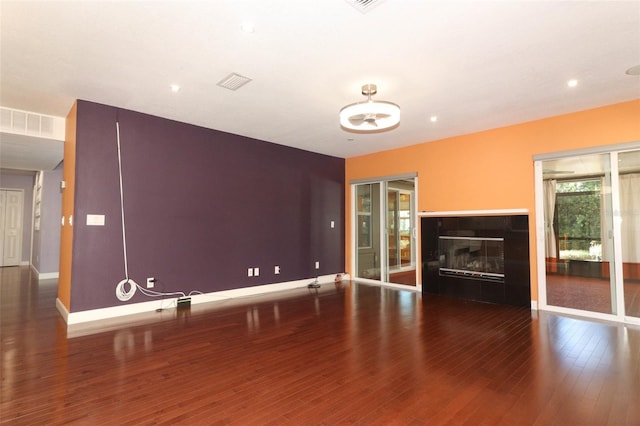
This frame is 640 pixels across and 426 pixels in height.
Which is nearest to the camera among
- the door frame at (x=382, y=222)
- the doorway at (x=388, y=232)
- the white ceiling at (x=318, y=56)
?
the white ceiling at (x=318, y=56)

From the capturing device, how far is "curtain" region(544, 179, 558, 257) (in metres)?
4.66

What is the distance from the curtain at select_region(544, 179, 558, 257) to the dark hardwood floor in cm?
101

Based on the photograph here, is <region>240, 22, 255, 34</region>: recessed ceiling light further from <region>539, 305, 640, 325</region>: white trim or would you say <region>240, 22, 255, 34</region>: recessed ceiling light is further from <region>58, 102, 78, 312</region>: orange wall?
<region>539, 305, 640, 325</region>: white trim

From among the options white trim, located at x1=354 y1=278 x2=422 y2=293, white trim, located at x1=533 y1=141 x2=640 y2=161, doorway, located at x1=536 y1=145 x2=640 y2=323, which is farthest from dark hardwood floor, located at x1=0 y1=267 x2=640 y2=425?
white trim, located at x1=533 y1=141 x2=640 y2=161

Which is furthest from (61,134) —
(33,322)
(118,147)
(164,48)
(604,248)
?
(604,248)

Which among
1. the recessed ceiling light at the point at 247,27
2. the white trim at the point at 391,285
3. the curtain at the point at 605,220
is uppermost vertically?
the recessed ceiling light at the point at 247,27

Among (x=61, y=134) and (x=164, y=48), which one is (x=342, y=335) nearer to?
(x=164, y=48)

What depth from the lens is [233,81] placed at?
352cm

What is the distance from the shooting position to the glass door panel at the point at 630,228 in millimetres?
4012

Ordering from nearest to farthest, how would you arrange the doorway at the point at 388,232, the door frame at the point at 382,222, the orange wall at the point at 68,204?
the orange wall at the point at 68,204 < the door frame at the point at 382,222 < the doorway at the point at 388,232

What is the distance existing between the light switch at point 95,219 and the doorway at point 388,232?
4917 millimetres

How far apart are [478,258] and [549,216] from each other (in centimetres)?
123

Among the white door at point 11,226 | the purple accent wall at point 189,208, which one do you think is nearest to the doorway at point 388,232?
the purple accent wall at point 189,208

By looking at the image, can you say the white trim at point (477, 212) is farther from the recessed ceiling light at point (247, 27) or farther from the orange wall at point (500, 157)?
the recessed ceiling light at point (247, 27)
